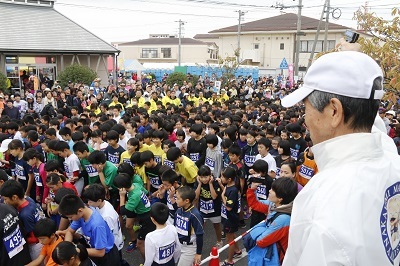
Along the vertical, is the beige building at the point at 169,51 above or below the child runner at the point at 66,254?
above

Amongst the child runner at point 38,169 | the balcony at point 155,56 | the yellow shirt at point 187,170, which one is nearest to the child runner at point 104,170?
the child runner at point 38,169

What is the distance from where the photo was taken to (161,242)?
3.72m

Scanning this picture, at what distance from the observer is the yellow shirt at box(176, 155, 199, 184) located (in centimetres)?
575

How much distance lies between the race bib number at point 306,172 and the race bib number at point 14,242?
4.00m

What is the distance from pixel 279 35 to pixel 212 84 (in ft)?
73.4

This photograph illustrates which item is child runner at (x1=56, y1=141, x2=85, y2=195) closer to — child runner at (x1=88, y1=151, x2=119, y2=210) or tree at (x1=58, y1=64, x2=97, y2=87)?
child runner at (x1=88, y1=151, x2=119, y2=210)

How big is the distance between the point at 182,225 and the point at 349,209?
11.2 ft

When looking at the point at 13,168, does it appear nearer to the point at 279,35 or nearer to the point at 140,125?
the point at 140,125

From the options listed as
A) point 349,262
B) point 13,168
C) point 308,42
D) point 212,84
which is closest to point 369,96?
point 349,262

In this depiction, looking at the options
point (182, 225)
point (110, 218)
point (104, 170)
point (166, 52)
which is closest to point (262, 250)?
point (182, 225)

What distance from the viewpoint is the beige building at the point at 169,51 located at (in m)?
55.8

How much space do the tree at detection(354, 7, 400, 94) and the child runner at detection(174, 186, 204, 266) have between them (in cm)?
332

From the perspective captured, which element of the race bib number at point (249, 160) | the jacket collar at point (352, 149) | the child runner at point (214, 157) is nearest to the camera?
the jacket collar at point (352, 149)

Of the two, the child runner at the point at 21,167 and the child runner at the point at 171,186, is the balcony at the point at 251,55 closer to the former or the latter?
the child runner at the point at 21,167
